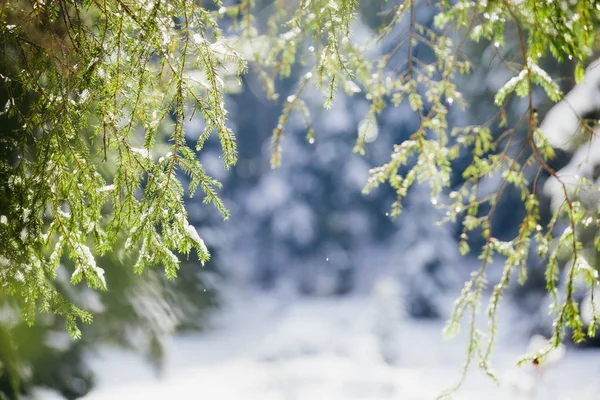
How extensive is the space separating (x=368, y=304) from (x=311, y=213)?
384 centimetres

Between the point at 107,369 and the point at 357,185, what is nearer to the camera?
the point at 107,369

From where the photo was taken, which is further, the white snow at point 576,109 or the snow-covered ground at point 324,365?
the snow-covered ground at point 324,365

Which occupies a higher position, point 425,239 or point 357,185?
point 357,185

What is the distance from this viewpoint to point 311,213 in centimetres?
1647

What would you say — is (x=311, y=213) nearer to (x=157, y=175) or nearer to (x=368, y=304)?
(x=368, y=304)

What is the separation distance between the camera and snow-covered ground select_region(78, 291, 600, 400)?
26.2ft

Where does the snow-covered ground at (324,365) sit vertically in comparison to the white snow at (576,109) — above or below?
below

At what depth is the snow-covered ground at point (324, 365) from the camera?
800 centimetres

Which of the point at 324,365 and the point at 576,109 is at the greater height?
the point at 576,109

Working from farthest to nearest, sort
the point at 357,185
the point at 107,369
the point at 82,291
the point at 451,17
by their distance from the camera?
the point at 357,185, the point at 107,369, the point at 82,291, the point at 451,17

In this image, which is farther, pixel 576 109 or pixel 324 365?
pixel 324 365

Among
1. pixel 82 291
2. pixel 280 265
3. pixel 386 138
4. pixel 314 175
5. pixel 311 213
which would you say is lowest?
pixel 82 291

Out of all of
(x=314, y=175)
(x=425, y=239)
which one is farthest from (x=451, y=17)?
(x=314, y=175)

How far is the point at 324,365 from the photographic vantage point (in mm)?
9805
